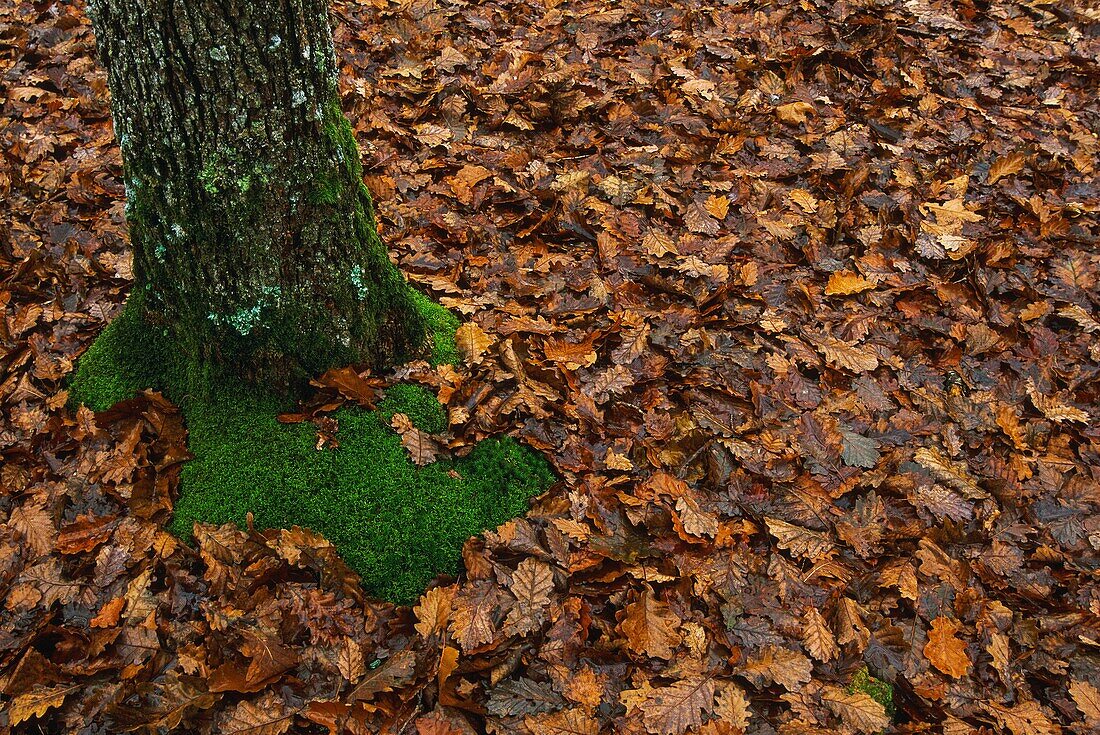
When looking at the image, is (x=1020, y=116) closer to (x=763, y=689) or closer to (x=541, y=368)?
(x=541, y=368)

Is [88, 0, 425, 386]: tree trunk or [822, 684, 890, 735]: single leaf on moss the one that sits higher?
[88, 0, 425, 386]: tree trunk

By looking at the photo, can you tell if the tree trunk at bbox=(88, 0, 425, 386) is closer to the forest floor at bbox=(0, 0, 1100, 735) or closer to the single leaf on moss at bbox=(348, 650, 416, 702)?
the forest floor at bbox=(0, 0, 1100, 735)

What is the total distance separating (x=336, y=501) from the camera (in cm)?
274

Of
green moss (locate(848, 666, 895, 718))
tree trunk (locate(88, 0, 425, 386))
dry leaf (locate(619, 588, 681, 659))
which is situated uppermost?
tree trunk (locate(88, 0, 425, 386))

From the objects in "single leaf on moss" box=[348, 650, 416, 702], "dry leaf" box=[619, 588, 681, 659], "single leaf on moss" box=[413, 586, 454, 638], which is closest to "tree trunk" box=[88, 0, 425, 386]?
"single leaf on moss" box=[413, 586, 454, 638]

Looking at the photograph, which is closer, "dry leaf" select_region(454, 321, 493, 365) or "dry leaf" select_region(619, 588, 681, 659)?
"dry leaf" select_region(619, 588, 681, 659)

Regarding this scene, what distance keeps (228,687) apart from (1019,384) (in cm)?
367

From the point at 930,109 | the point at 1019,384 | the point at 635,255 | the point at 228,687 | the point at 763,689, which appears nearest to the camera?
the point at 228,687

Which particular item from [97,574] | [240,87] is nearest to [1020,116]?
[240,87]

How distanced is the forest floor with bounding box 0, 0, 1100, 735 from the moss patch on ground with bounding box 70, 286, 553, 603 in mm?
95

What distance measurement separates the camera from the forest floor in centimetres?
246

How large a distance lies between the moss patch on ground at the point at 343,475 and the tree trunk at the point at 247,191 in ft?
0.62

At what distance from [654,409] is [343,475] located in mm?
1350

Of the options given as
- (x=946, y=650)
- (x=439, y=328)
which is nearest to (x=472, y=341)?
(x=439, y=328)
